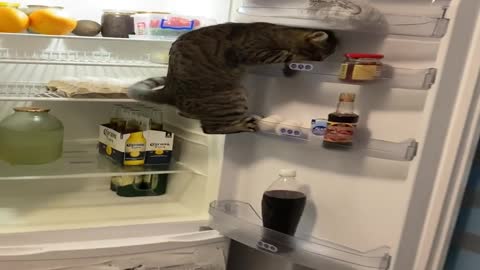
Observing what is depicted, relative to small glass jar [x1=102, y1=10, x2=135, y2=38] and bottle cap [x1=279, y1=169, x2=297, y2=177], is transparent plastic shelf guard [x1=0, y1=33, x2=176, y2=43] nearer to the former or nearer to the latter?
Result: small glass jar [x1=102, y1=10, x2=135, y2=38]

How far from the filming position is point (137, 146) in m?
1.56

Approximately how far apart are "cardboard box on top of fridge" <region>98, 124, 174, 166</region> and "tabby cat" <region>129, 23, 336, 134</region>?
0.23 m

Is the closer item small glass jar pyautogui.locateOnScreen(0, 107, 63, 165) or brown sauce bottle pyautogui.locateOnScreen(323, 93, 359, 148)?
brown sauce bottle pyautogui.locateOnScreen(323, 93, 359, 148)

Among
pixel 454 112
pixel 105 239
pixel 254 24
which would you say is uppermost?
pixel 254 24

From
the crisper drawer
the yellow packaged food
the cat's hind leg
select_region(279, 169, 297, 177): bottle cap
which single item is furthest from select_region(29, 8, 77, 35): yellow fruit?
select_region(279, 169, 297, 177): bottle cap

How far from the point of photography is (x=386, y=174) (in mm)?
1188

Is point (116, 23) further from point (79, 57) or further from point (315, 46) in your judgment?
point (315, 46)

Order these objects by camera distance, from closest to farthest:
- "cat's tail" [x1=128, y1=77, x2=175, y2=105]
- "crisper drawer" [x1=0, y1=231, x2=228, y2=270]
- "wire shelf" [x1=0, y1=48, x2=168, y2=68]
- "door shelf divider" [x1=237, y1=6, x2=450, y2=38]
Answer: "door shelf divider" [x1=237, y1=6, x2=450, y2=38] < "crisper drawer" [x1=0, y1=231, x2=228, y2=270] < "cat's tail" [x1=128, y1=77, x2=175, y2=105] < "wire shelf" [x1=0, y1=48, x2=168, y2=68]

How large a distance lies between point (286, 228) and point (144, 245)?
14.6 inches

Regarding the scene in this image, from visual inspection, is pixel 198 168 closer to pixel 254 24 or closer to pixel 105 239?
pixel 105 239

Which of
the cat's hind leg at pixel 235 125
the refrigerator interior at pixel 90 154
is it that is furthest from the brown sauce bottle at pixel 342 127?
the refrigerator interior at pixel 90 154

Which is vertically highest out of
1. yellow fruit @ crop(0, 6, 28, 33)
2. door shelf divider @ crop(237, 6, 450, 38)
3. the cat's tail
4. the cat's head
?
door shelf divider @ crop(237, 6, 450, 38)

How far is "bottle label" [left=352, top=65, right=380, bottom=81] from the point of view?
1.10 meters

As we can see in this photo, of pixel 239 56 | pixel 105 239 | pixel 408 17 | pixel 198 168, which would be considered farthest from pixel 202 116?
pixel 408 17
